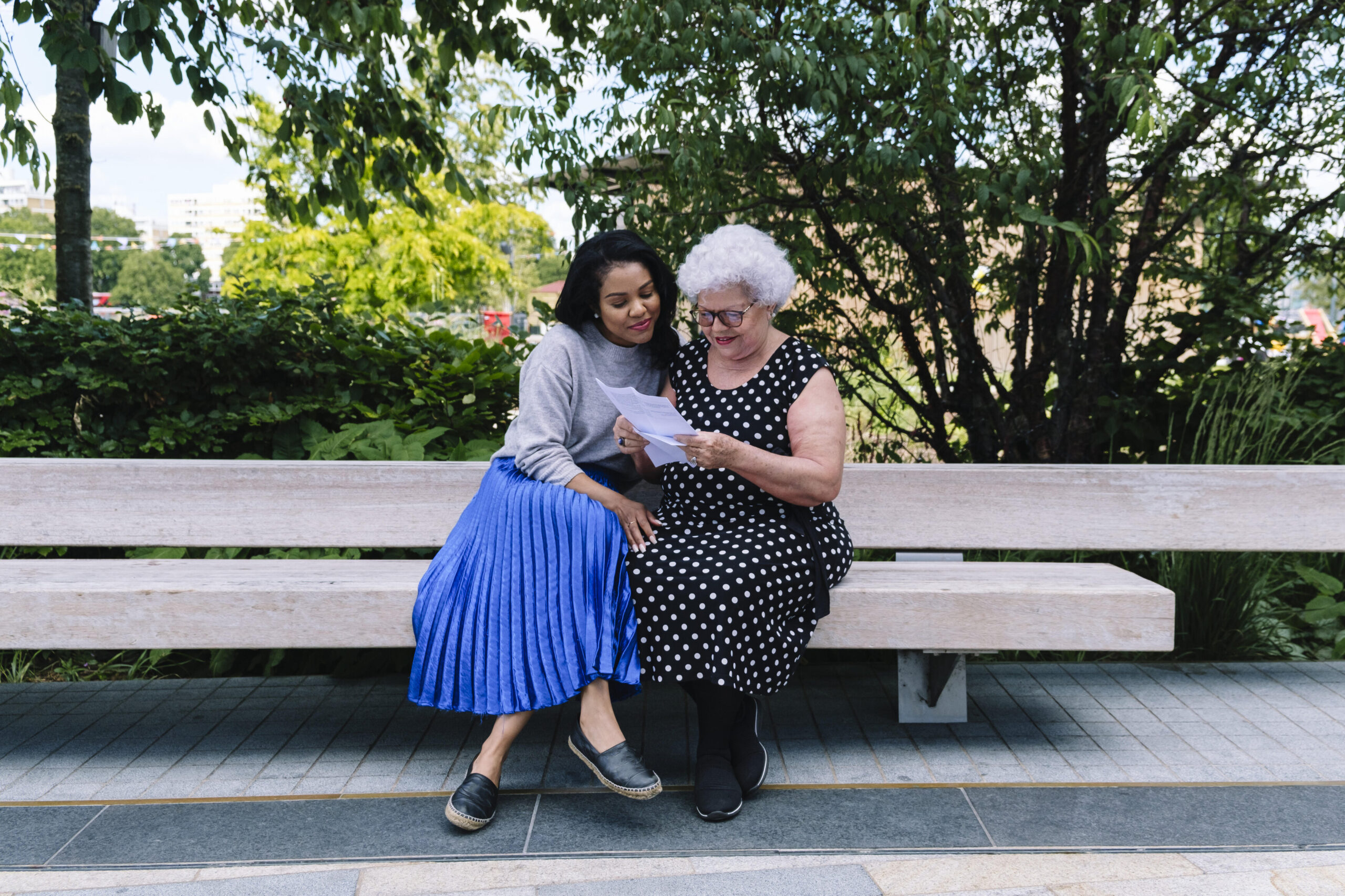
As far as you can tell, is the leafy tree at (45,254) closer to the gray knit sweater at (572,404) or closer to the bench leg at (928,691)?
the gray knit sweater at (572,404)

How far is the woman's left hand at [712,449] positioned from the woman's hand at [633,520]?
0.88 ft

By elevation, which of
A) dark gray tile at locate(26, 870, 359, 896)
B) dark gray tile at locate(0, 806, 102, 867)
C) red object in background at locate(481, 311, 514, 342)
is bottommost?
dark gray tile at locate(0, 806, 102, 867)

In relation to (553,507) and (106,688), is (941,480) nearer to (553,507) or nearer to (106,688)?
(553,507)

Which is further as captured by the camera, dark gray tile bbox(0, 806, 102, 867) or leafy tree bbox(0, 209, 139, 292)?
leafy tree bbox(0, 209, 139, 292)

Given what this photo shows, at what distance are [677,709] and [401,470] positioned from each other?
1.20 meters

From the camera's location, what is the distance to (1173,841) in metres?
2.54

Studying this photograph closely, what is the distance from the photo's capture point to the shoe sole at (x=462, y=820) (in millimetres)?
2594

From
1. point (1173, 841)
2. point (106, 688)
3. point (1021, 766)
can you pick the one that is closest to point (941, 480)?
point (1021, 766)

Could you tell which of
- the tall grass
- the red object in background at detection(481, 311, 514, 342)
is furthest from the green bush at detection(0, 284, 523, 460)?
the tall grass

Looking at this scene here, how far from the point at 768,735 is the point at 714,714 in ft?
1.74

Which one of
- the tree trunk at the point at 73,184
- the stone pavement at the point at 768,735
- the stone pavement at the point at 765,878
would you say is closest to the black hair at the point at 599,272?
the stone pavement at the point at 768,735

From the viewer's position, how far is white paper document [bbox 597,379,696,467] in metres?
2.63

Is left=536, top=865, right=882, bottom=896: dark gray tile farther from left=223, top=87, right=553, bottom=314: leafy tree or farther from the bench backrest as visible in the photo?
left=223, top=87, right=553, bottom=314: leafy tree

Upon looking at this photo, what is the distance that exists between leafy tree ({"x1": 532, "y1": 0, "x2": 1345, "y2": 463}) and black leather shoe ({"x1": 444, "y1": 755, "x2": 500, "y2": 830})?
1966mm
